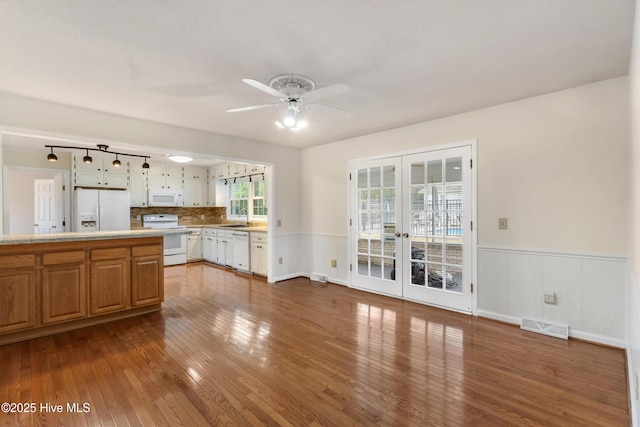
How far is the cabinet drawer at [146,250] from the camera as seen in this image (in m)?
3.66

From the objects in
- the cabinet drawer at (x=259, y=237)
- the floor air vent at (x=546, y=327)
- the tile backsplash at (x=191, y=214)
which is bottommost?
the floor air vent at (x=546, y=327)

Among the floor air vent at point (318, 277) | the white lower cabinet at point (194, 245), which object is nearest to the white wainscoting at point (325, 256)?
the floor air vent at point (318, 277)

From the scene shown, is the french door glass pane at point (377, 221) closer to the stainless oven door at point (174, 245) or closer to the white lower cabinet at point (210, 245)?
the white lower cabinet at point (210, 245)

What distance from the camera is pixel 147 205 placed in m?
6.98

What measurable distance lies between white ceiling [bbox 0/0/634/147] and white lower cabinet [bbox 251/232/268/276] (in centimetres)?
287

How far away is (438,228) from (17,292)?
4.58 metres

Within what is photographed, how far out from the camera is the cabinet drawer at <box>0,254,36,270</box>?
285 cm

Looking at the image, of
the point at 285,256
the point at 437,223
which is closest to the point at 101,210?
the point at 285,256

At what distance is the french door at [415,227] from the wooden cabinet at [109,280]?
10.3ft

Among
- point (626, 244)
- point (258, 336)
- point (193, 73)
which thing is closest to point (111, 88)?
Result: point (193, 73)

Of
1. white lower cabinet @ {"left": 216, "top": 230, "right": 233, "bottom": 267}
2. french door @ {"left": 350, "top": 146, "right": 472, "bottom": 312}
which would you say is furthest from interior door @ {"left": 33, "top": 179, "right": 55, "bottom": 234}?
french door @ {"left": 350, "top": 146, "right": 472, "bottom": 312}

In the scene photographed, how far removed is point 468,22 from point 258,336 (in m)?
3.11

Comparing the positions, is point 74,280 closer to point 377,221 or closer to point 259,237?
point 259,237

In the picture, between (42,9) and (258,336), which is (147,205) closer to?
(258,336)
